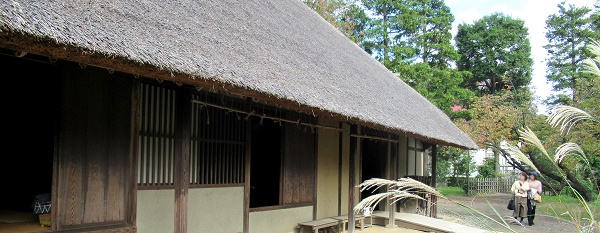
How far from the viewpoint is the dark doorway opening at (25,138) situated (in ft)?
15.9

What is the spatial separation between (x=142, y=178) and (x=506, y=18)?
24.9m

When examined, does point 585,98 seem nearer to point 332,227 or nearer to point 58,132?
point 332,227

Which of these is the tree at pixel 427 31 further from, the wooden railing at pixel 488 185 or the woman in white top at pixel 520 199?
the woman in white top at pixel 520 199

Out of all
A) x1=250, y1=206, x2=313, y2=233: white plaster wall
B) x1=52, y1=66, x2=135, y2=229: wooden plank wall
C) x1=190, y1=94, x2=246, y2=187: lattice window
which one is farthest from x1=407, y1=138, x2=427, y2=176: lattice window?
x1=52, y1=66, x2=135, y2=229: wooden plank wall

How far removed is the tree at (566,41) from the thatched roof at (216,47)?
19.3 meters

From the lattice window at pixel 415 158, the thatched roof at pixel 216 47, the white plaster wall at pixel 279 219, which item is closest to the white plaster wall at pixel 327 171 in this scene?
the white plaster wall at pixel 279 219

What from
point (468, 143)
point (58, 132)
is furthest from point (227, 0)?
point (468, 143)

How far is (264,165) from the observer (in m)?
8.09

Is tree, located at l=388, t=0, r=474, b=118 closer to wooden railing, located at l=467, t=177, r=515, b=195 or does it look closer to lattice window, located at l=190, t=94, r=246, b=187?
wooden railing, located at l=467, t=177, r=515, b=195

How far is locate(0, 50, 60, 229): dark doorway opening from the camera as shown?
484 cm

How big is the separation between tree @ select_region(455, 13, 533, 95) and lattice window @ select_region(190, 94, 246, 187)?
73.3 ft

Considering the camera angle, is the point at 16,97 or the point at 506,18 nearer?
the point at 16,97

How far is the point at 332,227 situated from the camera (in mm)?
7730

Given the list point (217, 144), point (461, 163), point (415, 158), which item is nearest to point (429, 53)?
point (461, 163)
